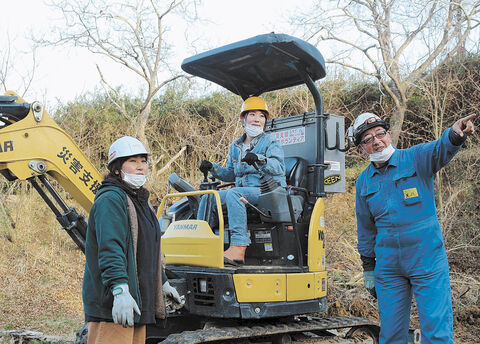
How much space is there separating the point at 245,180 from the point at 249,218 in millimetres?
376

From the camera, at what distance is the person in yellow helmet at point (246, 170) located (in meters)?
4.63

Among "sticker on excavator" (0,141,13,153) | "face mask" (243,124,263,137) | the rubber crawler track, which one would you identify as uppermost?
"face mask" (243,124,263,137)

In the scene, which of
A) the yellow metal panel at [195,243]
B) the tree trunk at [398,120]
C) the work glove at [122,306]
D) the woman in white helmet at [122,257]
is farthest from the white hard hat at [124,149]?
the tree trunk at [398,120]

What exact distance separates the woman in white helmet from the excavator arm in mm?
1483

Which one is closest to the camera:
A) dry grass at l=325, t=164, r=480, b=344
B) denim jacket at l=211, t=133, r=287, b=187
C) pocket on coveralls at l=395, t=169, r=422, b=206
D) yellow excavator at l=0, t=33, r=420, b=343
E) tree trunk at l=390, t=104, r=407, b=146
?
pocket on coveralls at l=395, t=169, r=422, b=206

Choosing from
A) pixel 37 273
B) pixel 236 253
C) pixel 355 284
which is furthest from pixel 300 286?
pixel 37 273

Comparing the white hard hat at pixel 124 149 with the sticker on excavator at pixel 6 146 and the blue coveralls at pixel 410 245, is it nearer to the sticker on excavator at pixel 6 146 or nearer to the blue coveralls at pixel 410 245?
the sticker on excavator at pixel 6 146

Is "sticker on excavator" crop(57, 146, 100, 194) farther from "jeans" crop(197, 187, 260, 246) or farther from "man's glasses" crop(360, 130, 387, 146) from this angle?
"man's glasses" crop(360, 130, 387, 146)

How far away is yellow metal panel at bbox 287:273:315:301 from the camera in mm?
4668

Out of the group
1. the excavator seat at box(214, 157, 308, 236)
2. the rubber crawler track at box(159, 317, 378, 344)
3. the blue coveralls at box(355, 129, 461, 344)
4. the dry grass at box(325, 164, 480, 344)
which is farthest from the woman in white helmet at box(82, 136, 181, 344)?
the dry grass at box(325, 164, 480, 344)

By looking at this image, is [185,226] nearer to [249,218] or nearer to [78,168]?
[249,218]

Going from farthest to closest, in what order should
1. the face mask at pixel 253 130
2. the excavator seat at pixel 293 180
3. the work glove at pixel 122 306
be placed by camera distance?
1. the face mask at pixel 253 130
2. the excavator seat at pixel 293 180
3. the work glove at pixel 122 306

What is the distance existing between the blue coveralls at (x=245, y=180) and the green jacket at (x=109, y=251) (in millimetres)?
1794

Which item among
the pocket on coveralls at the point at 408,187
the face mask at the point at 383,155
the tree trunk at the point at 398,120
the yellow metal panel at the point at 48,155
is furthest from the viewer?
the tree trunk at the point at 398,120
